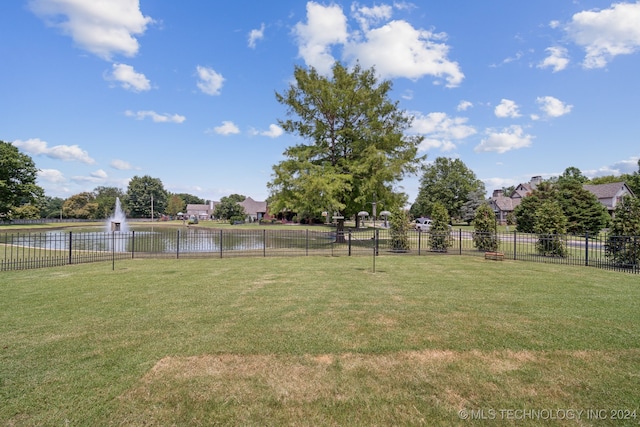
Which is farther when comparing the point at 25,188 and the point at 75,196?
the point at 75,196

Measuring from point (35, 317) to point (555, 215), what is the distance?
2116 centimetres

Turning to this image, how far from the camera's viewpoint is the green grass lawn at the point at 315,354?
3.08 m

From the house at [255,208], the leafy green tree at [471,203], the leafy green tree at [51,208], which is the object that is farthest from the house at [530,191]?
the leafy green tree at [51,208]

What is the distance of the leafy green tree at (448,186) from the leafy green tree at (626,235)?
135 feet

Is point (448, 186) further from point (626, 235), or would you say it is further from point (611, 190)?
point (626, 235)

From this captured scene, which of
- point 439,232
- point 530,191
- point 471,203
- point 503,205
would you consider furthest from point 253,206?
point 439,232

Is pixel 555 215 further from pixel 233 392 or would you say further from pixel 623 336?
pixel 233 392

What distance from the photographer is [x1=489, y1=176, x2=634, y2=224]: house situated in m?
45.0

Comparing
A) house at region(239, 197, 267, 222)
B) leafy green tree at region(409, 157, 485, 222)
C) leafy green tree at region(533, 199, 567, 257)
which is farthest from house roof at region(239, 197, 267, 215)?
leafy green tree at region(533, 199, 567, 257)

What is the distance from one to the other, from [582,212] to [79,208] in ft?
325

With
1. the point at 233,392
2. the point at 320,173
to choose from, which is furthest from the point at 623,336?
the point at 320,173

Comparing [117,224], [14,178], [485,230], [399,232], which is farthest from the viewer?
[14,178]

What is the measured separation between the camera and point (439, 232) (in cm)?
1680

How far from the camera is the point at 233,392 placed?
11.0ft
